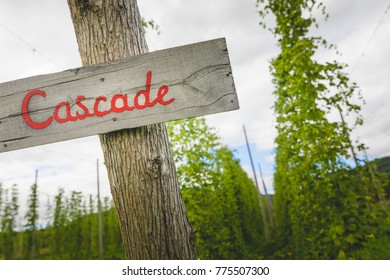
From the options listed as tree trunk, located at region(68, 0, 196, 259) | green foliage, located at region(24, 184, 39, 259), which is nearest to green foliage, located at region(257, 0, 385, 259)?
tree trunk, located at region(68, 0, 196, 259)

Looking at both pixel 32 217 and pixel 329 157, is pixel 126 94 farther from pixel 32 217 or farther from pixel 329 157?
pixel 32 217

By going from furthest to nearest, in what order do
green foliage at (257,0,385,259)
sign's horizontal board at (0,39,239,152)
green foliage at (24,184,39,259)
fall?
green foliage at (24,184,39,259), green foliage at (257,0,385,259), sign's horizontal board at (0,39,239,152)

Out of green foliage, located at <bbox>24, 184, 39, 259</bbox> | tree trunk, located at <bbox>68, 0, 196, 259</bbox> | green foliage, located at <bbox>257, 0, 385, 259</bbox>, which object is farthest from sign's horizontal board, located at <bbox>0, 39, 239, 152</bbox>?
green foliage, located at <bbox>24, 184, 39, 259</bbox>

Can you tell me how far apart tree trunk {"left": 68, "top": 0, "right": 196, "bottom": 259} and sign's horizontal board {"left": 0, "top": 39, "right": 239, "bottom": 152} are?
0.14m

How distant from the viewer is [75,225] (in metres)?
20.9

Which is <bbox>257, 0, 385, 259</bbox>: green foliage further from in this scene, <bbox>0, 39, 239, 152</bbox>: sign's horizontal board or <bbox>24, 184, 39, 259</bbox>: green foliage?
<bbox>24, 184, 39, 259</bbox>: green foliage

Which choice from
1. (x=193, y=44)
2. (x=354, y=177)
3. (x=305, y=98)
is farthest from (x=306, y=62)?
(x=193, y=44)

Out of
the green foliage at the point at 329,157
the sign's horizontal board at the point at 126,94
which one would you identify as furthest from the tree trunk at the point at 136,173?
Answer: the green foliage at the point at 329,157

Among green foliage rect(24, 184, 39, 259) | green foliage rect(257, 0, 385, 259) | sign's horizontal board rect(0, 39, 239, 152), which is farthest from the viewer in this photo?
green foliage rect(24, 184, 39, 259)

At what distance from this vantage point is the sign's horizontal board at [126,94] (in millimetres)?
1065

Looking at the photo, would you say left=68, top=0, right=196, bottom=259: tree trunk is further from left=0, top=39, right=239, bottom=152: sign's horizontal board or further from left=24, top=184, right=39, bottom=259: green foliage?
left=24, top=184, right=39, bottom=259: green foliage

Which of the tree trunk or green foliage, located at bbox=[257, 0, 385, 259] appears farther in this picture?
green foliage, located at bbox=[257, 0, 385, 259]

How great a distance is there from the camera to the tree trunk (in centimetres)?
115

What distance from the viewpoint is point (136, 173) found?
Answer: 117cm
